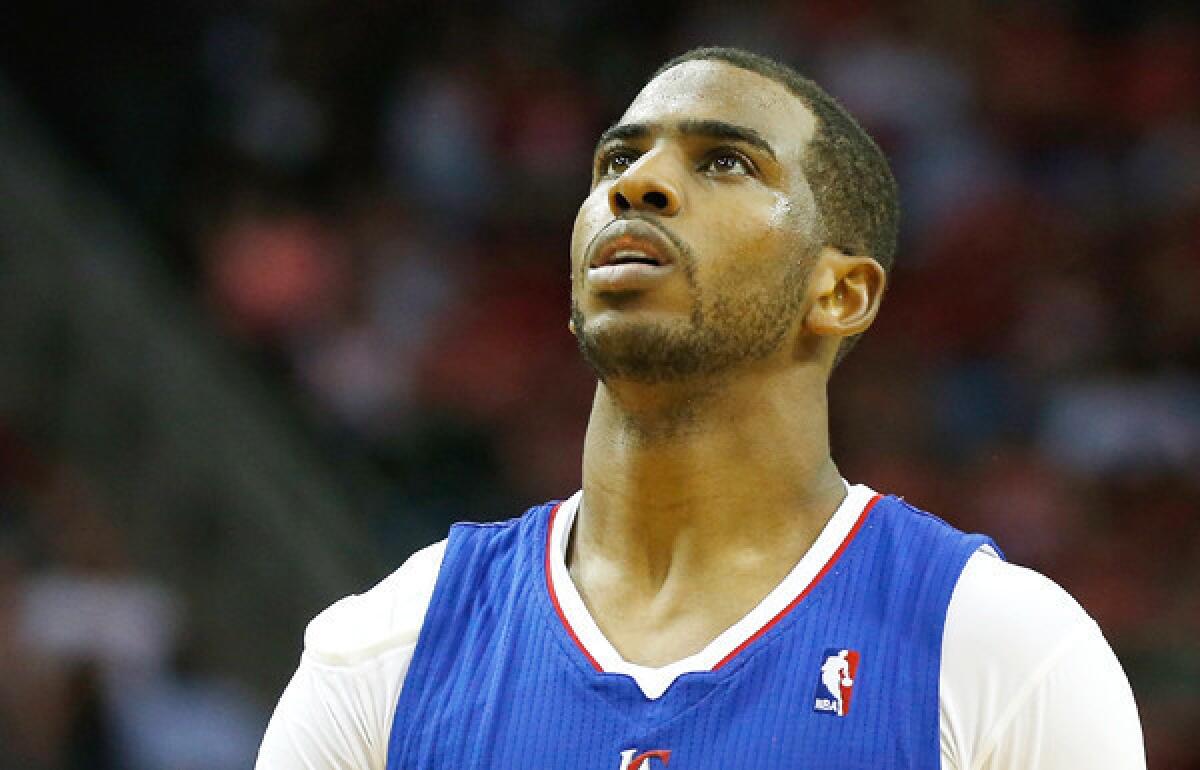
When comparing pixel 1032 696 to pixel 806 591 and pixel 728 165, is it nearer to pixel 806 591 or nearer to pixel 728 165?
pixel 806 591

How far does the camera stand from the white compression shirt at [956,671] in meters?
2.62

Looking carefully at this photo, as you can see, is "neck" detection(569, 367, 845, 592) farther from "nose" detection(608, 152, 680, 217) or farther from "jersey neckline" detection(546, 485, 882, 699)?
"nose" detection(608, 152, 680, 217)

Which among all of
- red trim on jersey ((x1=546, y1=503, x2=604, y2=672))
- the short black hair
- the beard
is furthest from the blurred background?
the beard

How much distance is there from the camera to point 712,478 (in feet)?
9.73

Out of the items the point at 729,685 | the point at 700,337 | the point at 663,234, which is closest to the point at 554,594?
the point at 729,685

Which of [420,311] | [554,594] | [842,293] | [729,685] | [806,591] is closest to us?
Result: [729,685]

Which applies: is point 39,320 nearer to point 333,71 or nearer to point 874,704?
point 333,71

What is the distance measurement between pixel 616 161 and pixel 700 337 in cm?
41

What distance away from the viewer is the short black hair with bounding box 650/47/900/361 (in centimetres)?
304

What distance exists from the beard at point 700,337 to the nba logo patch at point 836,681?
1.55 ft

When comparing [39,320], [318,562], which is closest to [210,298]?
[39,320]

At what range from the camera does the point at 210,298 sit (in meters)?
8.80

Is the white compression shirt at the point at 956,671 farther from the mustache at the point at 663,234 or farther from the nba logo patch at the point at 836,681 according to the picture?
the mustache at the point at 663,234

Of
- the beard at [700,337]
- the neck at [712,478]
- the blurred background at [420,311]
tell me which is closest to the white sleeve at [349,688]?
the neck at [712,478]
